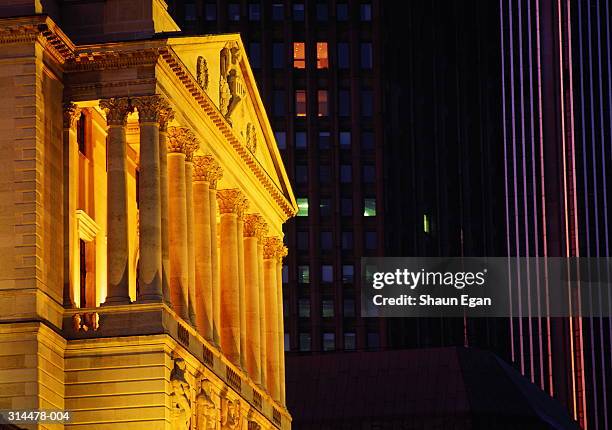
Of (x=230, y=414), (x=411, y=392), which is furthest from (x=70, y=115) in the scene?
(x=411, y=392)

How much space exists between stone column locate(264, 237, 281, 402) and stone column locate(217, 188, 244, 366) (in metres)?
7.40

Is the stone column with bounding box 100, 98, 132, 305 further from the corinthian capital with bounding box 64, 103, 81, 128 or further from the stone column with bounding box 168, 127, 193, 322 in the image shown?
the stone column with bounding box 168, 127, 193, 322

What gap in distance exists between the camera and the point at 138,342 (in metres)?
86.1

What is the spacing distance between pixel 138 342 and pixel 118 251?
4.61m

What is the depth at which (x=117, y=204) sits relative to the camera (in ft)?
291

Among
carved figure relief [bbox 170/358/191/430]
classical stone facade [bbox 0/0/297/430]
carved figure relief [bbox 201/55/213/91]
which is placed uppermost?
carved figure relief [bbox 201/55/213/91]

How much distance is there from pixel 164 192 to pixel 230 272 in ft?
50.9

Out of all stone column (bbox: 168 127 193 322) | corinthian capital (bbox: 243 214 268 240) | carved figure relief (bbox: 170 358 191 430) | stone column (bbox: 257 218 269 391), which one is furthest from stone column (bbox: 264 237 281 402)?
carved figure relief (bbox: 170 358 191 430)

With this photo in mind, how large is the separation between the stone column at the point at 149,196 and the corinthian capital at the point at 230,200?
14212 millimetres

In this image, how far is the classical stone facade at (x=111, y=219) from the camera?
85.1 meters

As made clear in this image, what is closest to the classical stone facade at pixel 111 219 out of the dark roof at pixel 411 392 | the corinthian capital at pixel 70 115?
the corinthian capital at pixel 70 115

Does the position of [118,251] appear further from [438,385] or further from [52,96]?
[438,385]

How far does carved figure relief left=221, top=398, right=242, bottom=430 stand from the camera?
96.7m

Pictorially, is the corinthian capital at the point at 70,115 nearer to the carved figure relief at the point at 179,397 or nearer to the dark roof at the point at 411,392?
the carved figure relief at the point at 179,397
